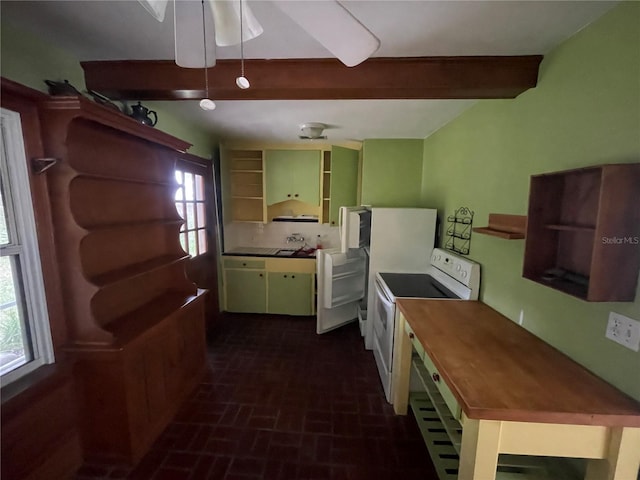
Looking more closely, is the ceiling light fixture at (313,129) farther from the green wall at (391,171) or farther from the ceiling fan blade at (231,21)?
the ceiling fan blade at (231,21)

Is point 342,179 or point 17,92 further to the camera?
point 342,179

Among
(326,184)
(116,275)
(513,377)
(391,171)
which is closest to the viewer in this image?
(513,377)

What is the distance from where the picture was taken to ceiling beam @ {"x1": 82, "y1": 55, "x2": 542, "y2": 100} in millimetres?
1579

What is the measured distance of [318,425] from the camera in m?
2.04

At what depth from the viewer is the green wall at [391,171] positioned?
3502mm

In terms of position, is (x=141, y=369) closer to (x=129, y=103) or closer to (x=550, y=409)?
(x=129, y=103)

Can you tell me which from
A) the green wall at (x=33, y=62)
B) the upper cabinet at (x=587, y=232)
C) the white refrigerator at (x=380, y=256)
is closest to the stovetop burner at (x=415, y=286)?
the white refrigerator at (x=380, y=256)

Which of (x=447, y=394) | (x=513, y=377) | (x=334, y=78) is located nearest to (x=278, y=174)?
(x=334, y=78)

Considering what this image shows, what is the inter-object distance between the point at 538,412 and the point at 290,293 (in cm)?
309

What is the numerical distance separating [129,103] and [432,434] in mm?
3208

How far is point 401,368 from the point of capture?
2084mm

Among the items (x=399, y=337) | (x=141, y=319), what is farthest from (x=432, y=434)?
(x=141, y=319)

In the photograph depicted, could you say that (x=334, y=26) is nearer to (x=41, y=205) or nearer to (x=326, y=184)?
(x=41, y=205)

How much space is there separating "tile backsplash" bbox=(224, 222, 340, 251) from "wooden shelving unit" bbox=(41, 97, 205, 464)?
1.99 metres
